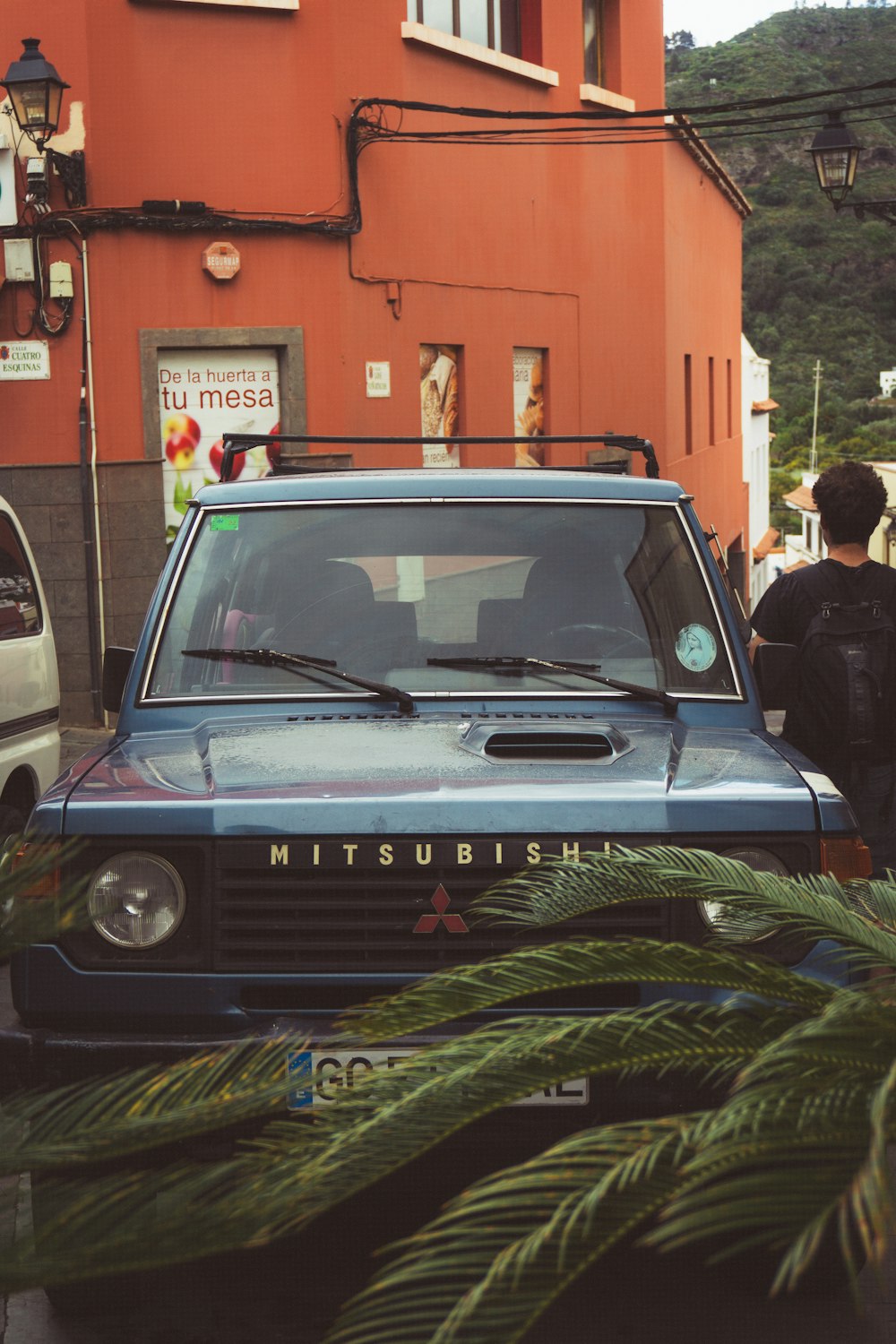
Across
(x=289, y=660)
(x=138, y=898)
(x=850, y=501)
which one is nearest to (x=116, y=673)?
(x=289, y=660)

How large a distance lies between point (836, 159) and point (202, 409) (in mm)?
5882

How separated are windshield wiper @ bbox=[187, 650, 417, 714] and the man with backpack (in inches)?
58.1

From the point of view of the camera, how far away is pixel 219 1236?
193 cm

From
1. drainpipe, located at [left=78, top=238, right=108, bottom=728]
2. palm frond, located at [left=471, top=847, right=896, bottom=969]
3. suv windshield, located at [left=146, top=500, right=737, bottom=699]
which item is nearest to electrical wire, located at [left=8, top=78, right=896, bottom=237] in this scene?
drainpipe, located at [left=78, top=238, right=108, bottom=728]

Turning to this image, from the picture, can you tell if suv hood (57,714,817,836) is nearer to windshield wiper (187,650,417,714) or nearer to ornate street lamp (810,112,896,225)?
windshield wiper (187,650,417,714)

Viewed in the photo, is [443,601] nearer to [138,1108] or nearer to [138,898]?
[138,898]

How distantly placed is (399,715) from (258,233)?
39.3 feet

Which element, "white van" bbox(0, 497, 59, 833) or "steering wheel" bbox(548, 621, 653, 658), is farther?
"white van" bbox(0, 497, 59, 833)

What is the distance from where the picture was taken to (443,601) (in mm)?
4688

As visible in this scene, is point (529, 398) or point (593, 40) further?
point (593, 40)

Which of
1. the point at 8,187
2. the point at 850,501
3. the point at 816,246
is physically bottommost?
the point at 850,501

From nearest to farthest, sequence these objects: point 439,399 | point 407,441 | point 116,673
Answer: point 116,673, point 407,441, point 439,399

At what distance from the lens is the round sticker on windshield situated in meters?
4.67

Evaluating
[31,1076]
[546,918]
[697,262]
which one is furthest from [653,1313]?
[697,262]
